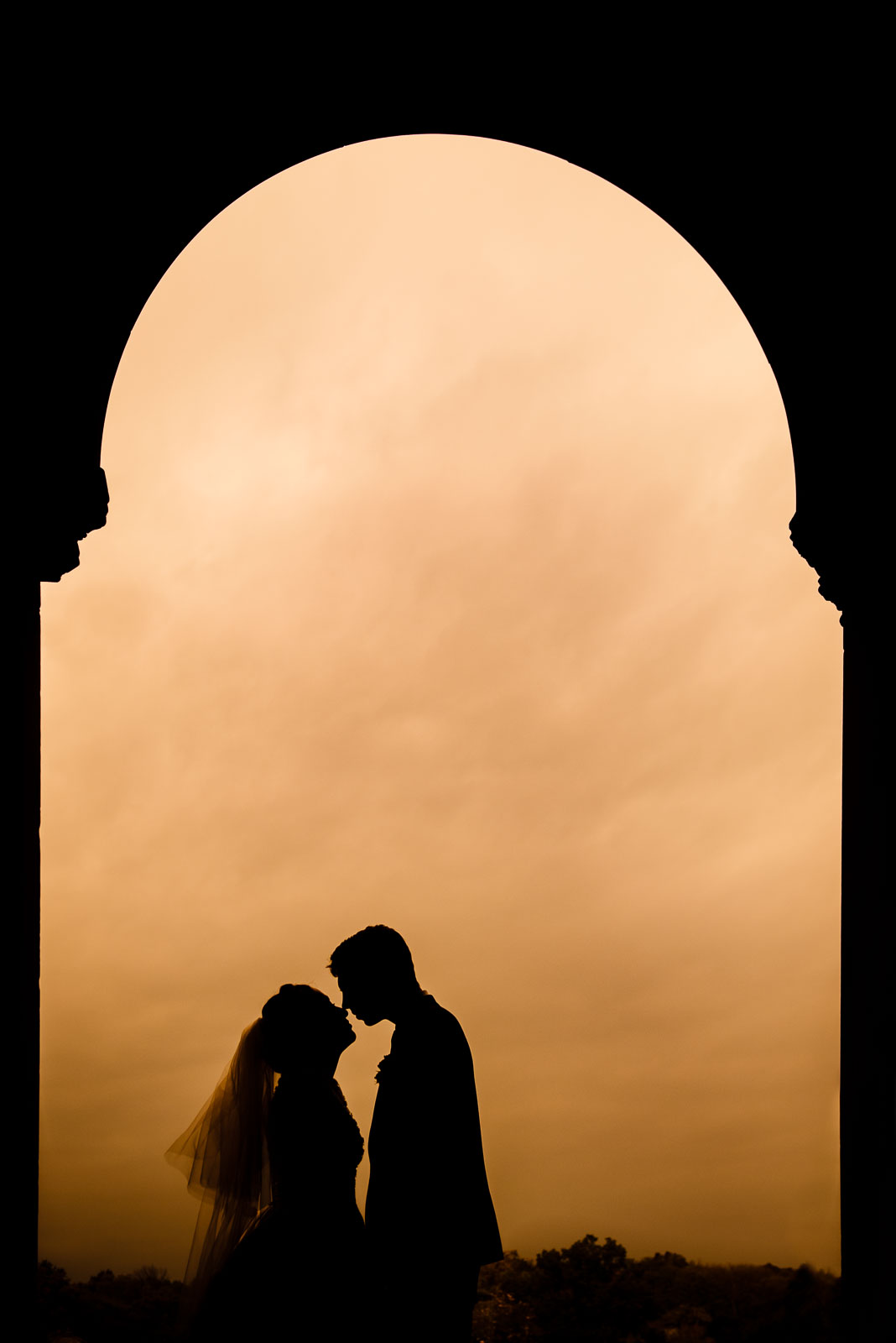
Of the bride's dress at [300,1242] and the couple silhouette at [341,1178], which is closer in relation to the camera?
the couple silhouette at [341,1178]

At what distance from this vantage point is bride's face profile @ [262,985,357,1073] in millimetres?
3947

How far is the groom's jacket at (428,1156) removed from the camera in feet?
9.71

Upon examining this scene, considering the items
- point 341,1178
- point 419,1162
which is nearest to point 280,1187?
point 341,1178

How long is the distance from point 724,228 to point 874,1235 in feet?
12.5

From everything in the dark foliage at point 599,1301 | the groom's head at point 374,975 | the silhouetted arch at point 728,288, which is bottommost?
the dark foliage at point 599,1301

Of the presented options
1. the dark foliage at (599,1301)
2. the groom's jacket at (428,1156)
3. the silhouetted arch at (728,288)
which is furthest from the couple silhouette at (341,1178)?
the dark foliage at (599,1301)

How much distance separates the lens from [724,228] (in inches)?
176

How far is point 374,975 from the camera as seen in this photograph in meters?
3.17

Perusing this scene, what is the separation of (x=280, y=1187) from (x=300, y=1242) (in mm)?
278

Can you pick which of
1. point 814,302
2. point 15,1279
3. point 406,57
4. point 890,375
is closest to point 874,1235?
point 15,1279

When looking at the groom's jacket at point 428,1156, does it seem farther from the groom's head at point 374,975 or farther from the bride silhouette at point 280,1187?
the bride silhouette at point 280,1187

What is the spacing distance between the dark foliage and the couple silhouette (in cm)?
218

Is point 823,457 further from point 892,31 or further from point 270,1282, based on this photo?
Result: point 270,1282

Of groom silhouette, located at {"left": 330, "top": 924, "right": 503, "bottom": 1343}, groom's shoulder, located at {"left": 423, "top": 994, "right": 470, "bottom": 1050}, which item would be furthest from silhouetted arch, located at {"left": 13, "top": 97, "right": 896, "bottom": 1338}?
groom's shoulder, located at {"left": 423, "top": 994, "right": 470, "bottom": 1050}
